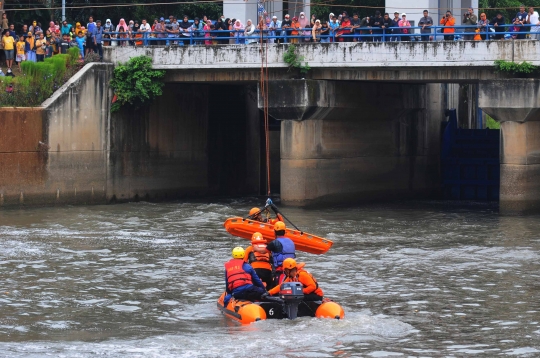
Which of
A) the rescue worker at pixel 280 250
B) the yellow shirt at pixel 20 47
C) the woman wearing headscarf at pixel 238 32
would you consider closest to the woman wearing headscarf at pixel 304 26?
the woman wearing headscarf at pixel 238 32

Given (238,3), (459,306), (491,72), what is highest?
(238,3)

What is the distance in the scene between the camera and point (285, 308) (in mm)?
16375

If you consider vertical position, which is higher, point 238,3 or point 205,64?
point 238,3

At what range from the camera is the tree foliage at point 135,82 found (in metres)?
34.7

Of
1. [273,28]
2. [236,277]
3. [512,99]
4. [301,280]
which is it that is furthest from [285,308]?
[273,28]

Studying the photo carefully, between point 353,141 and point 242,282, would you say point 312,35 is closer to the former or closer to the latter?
point 353,141

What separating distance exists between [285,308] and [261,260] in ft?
6.89

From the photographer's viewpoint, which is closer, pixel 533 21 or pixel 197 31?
pixel 533 21

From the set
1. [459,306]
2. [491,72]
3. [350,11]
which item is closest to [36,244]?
[459,306]

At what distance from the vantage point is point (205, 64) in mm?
34281

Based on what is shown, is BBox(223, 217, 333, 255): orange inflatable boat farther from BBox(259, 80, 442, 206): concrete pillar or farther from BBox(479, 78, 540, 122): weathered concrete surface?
BBox(259, 80, 442, 206): concrete pillar

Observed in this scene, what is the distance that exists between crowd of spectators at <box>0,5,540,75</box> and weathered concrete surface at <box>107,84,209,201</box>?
237cm

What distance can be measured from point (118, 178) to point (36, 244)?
33.1ft

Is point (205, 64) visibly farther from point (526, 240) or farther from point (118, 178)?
point (526, 240)
